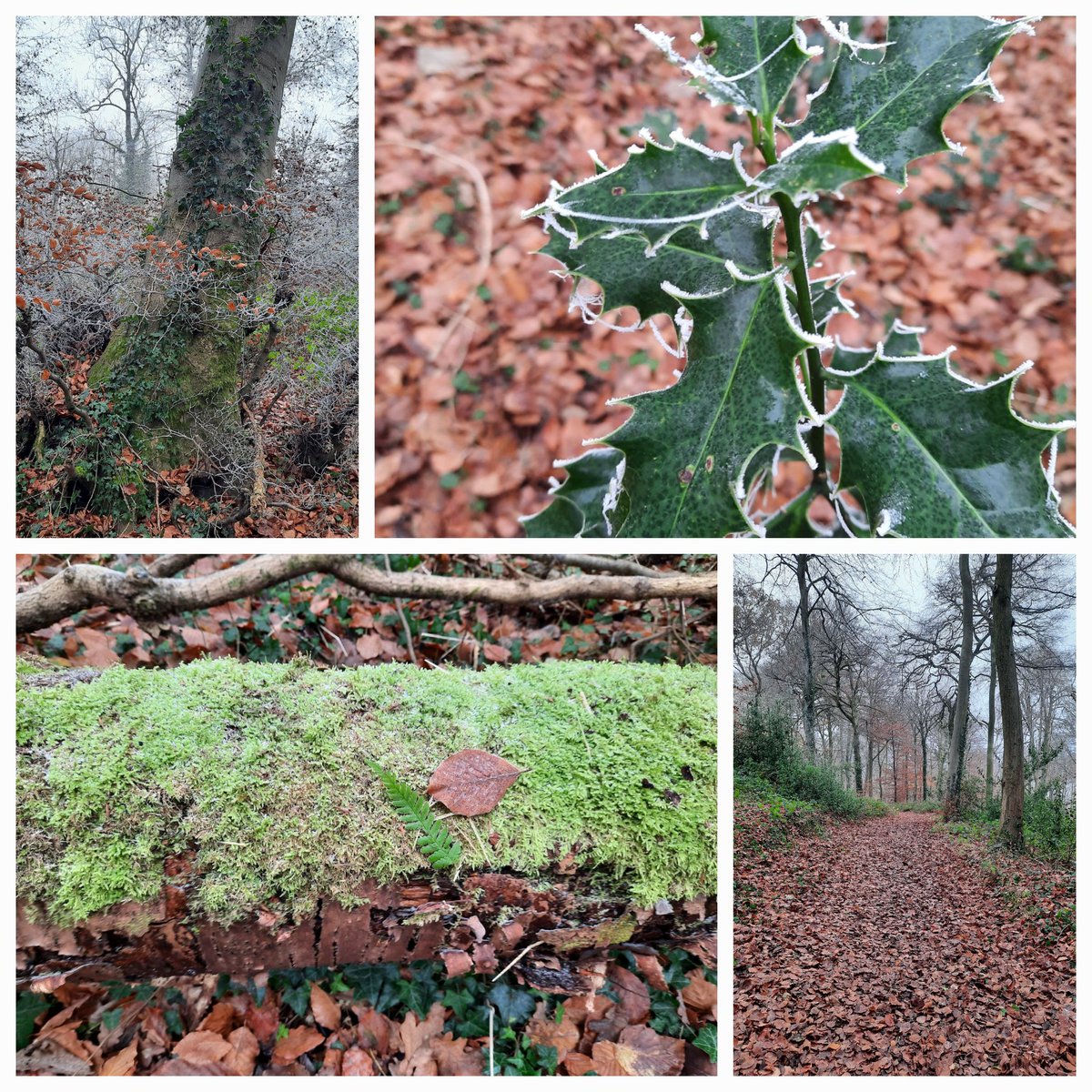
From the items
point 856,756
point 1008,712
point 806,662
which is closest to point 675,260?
point 806,662

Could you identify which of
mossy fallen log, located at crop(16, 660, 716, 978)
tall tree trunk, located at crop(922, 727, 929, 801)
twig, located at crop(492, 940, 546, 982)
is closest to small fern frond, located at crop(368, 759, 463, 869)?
mossy fallen log, located at crop(16, 660, 716, 978)

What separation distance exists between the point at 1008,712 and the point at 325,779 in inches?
46.3

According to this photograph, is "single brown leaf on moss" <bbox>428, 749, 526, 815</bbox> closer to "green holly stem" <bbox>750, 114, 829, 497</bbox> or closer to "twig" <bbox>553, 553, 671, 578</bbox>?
"twig" <bbox>553, 553, 671, 578</bbox>

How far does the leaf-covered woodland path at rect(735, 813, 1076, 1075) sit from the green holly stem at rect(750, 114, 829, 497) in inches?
26.0

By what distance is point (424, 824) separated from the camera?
1.20 m

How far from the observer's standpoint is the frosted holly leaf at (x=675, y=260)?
936mm

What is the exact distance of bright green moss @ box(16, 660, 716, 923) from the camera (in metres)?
1.16

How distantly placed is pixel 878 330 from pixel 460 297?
98 cm

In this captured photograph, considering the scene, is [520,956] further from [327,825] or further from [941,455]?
[941,455]

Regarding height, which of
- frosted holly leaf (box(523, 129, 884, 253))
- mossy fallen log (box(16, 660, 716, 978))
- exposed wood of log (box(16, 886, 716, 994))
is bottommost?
exposed wood of log (box(16, 886, 716, 994))

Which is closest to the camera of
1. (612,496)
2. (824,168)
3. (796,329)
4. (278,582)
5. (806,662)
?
(824,168)

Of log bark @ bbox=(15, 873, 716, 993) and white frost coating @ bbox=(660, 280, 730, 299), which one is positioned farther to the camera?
log bark @ bbox=(15, 873, 716, 993)

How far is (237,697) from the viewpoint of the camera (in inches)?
50.6
